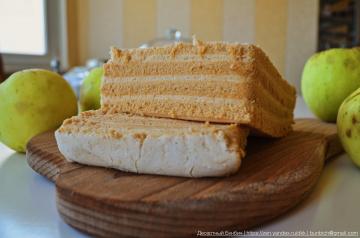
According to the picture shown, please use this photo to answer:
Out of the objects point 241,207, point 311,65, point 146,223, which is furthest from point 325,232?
point 311,65

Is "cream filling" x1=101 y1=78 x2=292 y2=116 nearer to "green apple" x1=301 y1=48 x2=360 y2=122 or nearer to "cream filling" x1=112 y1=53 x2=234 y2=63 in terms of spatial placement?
"cream filling" x1=112 y1=53 x2=234 y2=63

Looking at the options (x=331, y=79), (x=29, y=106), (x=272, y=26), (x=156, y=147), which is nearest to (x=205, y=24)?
(x=272, y=26)

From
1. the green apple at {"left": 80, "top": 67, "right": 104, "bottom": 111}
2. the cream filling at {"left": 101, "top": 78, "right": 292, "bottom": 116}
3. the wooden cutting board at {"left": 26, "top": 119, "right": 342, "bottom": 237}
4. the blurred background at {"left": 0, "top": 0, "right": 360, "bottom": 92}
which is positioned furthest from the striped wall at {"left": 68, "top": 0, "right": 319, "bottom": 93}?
the wooden cutting board at {"left": 26, "top": 119, "right": 342, "bottom": 237}

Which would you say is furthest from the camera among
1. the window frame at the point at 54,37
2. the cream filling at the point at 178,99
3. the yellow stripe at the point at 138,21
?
the yellow stripe at the point at 138,21

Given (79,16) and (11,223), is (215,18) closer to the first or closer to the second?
(79,16)

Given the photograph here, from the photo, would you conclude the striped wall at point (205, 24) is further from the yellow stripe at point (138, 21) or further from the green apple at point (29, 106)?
the green apple at point (29, 106)

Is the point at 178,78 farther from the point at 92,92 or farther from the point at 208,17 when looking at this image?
the point at 208,17

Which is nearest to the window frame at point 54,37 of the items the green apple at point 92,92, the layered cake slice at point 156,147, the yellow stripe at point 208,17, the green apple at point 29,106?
the yellow stripe at point 208,17
